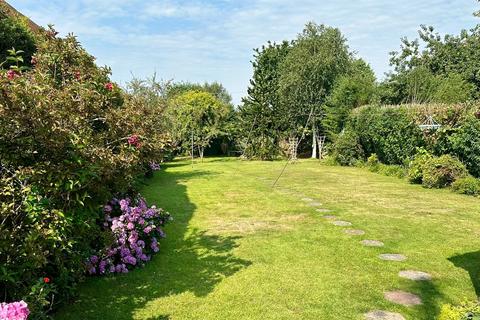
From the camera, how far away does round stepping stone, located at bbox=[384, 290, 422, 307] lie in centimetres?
380

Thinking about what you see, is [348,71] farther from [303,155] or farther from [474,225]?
[474,225]

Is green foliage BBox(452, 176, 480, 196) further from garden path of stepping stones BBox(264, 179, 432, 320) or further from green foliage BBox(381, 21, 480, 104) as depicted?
green foliage BBox(381, 21, 480, 104)

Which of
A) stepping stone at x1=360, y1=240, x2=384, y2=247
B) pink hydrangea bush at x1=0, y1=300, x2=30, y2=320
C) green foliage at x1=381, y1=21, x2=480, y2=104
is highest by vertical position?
green foliage at x1=381, y1=21, x2=480, y2=104

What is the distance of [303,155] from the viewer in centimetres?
2708

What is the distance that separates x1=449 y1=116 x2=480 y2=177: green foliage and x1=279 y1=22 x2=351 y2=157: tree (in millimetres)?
12323

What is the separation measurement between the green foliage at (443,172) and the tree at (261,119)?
12.6 metres

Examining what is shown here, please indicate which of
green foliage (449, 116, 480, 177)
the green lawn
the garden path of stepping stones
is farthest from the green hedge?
the garden path of stepping stones

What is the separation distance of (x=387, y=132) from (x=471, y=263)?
468 inches

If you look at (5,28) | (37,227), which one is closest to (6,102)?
(37,227)

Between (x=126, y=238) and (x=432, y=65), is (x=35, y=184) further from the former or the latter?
(x=432, y=65)

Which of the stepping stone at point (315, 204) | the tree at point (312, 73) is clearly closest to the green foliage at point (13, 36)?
the stepping stone at point (315, 204)

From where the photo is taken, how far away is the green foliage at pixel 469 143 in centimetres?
1090

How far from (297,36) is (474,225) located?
20680 mm

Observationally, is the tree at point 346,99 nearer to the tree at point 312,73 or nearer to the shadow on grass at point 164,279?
the tree at point 312,73
